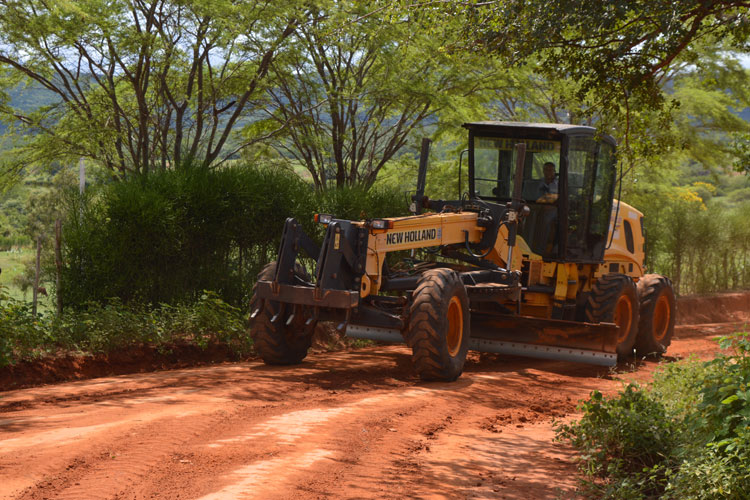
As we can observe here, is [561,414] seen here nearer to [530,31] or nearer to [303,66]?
[530,31]

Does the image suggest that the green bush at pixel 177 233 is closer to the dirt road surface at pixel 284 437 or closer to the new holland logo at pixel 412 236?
the new holland logo at pixel 412 236

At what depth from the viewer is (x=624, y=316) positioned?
13000mm

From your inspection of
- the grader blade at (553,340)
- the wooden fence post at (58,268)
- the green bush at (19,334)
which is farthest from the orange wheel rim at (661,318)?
the green bush at (19,334)

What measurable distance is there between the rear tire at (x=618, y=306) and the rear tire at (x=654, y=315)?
1.81 ft


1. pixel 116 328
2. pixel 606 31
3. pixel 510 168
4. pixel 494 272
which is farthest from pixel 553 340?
pixel 116 328

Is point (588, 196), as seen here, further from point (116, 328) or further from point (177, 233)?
point (116, 328)

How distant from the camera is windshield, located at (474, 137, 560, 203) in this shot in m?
Result: 12.3

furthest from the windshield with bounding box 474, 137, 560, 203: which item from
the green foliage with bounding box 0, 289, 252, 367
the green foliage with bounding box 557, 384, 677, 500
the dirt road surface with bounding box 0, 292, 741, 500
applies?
the green foliage with bounding box 557, 384, 677, 500

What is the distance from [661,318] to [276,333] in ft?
24.6

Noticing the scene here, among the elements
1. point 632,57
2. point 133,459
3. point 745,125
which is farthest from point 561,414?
point 745,125

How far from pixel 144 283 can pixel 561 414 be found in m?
6.41

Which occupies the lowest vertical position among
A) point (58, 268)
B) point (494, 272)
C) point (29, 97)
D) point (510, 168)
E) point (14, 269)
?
point (14, 269)

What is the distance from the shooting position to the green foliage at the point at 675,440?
541cm

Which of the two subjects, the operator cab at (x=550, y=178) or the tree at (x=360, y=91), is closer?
the operator cab at (x=550, y=178)
